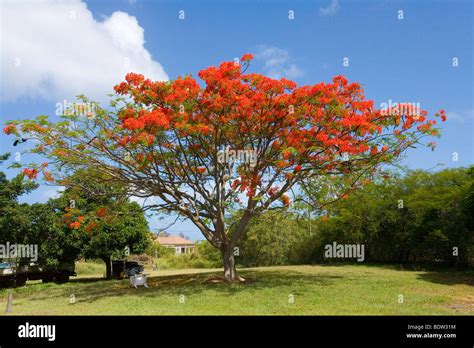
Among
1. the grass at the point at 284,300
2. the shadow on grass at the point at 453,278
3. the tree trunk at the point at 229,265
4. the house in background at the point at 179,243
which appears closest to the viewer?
the grass at the point at 284,300

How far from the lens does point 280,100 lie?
12.1 m

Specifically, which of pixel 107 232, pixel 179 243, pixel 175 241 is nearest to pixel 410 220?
pixel 107 232

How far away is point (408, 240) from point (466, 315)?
13.9m

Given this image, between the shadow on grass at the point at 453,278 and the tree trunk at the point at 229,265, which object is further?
the tree trunk at the point at 229,265

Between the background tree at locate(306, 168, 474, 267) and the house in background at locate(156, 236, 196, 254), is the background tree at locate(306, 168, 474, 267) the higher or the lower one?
the higher one

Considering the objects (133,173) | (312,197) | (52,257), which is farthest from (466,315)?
(52,257)

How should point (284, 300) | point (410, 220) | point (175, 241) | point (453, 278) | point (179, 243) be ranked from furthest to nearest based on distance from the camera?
point (175, 241)
point (179, 243)
point (410, 220)
point (453, 278)
point (284, 300)

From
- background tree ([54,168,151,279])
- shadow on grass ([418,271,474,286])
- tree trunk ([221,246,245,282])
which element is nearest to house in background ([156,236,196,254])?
background tree ([54,168,151,279])

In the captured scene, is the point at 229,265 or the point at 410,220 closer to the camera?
the point at 229,265

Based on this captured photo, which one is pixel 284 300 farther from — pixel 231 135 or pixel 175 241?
pixel 175 241

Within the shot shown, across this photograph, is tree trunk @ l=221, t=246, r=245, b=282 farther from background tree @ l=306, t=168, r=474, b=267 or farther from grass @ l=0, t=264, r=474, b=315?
background tree @ l=306, t=168, r=474, b=267

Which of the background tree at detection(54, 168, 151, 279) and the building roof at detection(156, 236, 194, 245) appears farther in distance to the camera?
the building roof at detection(156, 236, 194, 245)

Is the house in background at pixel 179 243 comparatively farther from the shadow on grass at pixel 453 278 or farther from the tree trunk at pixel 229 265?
the shadow on grass at pixel 453 278

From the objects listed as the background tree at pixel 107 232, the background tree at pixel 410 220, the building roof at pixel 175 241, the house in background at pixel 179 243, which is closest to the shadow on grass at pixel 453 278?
the background tree at pixel 410 220
